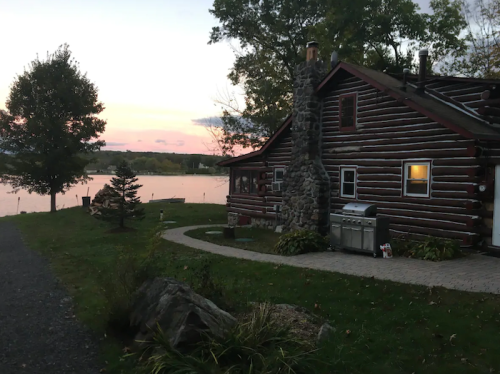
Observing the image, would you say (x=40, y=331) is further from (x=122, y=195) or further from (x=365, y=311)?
(x=122, y=195)

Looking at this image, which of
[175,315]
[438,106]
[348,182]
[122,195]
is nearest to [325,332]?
[175,315]

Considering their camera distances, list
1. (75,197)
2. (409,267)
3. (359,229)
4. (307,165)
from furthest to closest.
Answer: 1. (75,197)
2. (307,165)
3. (359,229)
4. (409,267)

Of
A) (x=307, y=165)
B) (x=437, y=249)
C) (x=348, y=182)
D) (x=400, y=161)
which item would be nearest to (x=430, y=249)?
(x=437, y=249)

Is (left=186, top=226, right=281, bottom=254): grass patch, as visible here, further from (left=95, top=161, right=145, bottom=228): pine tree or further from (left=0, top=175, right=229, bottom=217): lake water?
(left=0, top=175, right=229, bottom=217): lake water

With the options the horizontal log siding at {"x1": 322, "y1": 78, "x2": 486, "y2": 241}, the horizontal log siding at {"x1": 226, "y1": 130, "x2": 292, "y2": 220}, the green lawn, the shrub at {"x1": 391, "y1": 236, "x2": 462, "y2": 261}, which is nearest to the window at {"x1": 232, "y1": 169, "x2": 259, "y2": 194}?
the horizontal log siding at {"x1": 226, "y1": 130, "x2": 292, "y2": 220}

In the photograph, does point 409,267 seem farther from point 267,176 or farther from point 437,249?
point 267,176

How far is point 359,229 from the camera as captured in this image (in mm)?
12133

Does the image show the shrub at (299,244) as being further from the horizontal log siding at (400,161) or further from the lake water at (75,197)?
the lake water at (75,197)

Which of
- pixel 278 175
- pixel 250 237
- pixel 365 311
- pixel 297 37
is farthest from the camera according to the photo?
pixel 297 37

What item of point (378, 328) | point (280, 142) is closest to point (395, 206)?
point (280, 142)

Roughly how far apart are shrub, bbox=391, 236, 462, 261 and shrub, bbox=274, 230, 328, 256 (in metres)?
2.31

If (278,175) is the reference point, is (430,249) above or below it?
below

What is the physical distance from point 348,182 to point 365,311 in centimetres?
895

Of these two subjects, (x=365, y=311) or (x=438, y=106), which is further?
(x=438, y=106)
